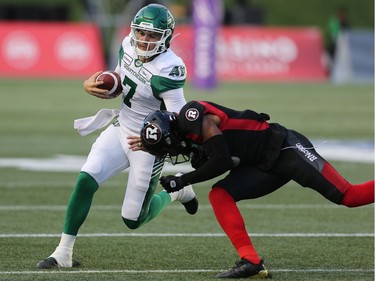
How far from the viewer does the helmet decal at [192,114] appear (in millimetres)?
5875

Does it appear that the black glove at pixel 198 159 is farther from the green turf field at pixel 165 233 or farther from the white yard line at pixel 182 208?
the white yard line at pixel 182 208

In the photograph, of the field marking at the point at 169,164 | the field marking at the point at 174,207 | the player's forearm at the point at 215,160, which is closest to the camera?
the player's forearm at the point at 215,160

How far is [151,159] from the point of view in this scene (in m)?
6.78

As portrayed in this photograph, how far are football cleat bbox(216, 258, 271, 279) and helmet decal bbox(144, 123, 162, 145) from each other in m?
0.84

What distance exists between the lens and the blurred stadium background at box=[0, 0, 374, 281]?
6719 mm

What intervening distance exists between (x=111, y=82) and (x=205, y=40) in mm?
16308

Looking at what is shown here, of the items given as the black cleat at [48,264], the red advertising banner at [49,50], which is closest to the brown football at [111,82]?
the black cleat at [48,264]

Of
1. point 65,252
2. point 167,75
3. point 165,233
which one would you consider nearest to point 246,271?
point 65,252

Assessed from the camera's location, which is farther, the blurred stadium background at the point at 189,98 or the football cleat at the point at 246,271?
the blurred stadium background at the point at 189,98

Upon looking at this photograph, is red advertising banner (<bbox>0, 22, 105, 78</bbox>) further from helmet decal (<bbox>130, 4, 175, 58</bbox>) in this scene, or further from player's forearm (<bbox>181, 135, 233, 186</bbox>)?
player's forearm (<bbox>181, 135, 233, 186</bbox>)

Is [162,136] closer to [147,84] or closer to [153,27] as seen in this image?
[147,84]

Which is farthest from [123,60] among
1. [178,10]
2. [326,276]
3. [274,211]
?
[178,10]

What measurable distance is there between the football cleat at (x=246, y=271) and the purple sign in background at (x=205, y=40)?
1687cm

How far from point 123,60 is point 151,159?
66cm
